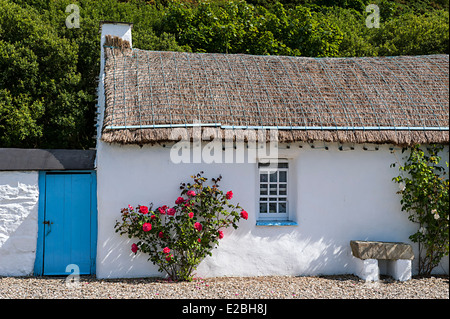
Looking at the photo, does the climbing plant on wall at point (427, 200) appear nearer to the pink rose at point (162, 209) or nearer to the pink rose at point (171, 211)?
the pink rose at point (171, 211)

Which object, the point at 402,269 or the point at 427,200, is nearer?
the point at 402,269

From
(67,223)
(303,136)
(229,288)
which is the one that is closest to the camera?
(229,288)

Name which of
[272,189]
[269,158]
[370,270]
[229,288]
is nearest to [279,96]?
[269,158]

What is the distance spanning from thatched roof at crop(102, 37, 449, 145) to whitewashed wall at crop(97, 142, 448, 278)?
419mm

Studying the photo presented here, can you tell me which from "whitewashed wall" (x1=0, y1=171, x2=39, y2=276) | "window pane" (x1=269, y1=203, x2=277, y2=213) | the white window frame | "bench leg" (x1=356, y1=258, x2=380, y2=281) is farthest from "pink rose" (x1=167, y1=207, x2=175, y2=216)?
"bench leg" (x1=356, y1=258, x2=380, y2=281)

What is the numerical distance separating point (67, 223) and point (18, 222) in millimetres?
829

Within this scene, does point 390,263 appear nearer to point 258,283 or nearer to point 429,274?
point 429,274

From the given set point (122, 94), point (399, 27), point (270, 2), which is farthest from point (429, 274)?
point (270, 2)

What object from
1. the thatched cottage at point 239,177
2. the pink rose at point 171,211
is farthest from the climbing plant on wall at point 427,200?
the pink rose at point 171,211

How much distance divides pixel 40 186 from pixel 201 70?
3.87m

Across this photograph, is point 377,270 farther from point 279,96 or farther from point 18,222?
point 18,222

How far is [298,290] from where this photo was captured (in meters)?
7.32

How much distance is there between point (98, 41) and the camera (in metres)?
13.4

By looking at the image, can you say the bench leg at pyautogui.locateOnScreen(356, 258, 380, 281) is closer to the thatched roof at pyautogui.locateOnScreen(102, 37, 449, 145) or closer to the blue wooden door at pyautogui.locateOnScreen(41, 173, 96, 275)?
the thatched roof at pyautogui.locateOnScreen(102, 37, 449, 145)
